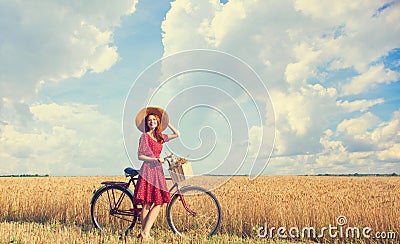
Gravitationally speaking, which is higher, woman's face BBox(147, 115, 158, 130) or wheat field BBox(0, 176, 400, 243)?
woman's face BBox(147, 115, 158, 130)

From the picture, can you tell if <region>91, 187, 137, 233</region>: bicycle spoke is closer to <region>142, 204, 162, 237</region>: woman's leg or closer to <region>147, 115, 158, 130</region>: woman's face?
<region>142, 204, 162, 237</region>: woman's leg

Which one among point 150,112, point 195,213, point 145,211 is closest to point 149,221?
point 145,211

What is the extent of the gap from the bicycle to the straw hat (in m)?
0.77

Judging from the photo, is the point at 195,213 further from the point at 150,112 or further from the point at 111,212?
the point at 150,112

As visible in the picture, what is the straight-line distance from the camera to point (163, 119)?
7836 millimetres

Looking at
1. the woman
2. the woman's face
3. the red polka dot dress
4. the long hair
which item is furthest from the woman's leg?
the woman's face

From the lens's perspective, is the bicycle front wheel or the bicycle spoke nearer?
the bicycle front wheel

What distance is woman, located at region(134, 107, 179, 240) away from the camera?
7453 millimetres

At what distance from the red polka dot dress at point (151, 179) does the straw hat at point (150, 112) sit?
30cm

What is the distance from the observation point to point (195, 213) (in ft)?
26.6

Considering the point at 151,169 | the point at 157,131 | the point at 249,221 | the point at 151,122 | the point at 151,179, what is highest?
the point at 151,122

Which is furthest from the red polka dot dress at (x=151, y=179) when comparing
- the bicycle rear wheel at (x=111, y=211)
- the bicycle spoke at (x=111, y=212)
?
the bicycle spoke at (x=111, y=212)

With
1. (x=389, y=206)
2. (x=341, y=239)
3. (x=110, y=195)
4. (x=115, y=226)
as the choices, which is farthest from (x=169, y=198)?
(x=389, y=206)

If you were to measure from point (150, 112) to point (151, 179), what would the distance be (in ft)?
Result: 4.44
